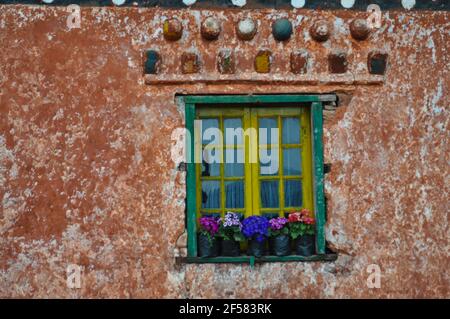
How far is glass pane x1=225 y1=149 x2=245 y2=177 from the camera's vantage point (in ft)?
21.3

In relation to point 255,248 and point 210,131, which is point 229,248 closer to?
point 255,248

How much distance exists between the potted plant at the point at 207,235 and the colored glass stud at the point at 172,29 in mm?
1539

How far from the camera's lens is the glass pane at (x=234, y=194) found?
648 centimetres

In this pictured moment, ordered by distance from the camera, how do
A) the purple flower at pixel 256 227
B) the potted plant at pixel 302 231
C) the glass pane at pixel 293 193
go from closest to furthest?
the purple flower at pixel 256 227, the potted plant at pixel 302 231, the glass pane at pixel 293 193

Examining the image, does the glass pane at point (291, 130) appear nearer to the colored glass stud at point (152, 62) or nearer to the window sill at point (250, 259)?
the window sill at point (250, 259)

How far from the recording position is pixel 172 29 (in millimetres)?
6352

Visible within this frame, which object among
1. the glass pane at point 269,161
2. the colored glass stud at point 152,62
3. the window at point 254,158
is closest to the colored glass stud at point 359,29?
the window at point 254,158

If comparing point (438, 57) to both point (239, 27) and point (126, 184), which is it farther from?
point (126, 184)

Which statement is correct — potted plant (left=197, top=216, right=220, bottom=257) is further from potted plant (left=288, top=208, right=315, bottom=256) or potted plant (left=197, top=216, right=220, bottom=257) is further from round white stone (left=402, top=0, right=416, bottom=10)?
round white stone (left=402, top=0, right=416, bottom=10)

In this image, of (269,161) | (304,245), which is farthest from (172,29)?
(304,245)

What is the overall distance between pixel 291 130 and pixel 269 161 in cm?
33

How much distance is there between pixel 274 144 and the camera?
6512 millimetres

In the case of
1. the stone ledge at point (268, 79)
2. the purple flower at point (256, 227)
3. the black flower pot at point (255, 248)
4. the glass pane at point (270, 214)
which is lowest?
the black flower pot at point (255, 248)

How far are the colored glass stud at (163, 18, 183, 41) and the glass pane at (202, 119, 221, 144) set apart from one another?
0.75 meters
